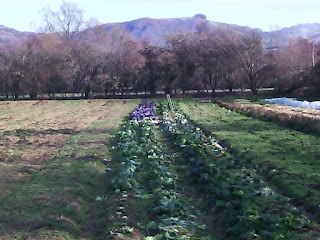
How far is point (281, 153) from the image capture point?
13.2 meters

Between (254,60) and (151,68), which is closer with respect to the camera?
(254,60)

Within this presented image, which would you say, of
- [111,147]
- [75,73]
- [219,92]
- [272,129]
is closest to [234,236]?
[111,147]

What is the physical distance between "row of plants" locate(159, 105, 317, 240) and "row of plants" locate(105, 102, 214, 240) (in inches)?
23.9

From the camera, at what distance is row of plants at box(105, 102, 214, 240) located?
6691 mm

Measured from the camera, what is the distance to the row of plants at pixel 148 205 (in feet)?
22.0

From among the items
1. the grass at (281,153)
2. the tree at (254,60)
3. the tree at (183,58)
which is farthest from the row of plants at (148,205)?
the tree at (183,58)

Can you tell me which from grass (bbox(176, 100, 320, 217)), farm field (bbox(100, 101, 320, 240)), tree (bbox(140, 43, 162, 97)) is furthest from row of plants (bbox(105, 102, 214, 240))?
tree (bbox(140, 43, 162, 97))

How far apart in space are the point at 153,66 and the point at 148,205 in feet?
159

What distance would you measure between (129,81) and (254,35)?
18.0 metres

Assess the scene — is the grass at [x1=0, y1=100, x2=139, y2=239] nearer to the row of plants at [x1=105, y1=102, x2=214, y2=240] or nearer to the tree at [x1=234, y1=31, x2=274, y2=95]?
the row of plants at [x1=105, y1=102, x2=214, y2=240]

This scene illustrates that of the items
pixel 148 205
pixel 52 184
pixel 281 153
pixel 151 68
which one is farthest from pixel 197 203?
pixel 151 68

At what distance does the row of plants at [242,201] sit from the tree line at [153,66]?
42.2 metres

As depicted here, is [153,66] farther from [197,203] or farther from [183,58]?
[197,203]

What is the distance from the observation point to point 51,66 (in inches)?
2285
